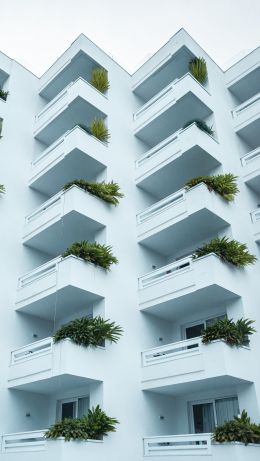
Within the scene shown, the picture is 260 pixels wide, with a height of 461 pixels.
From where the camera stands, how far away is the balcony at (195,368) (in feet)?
46.5

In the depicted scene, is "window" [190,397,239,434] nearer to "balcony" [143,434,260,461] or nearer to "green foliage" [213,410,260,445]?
"balcony" [143,434,260,461]

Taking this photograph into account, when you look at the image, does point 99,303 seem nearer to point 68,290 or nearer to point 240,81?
point 68,290

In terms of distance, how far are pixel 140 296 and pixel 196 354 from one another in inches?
154

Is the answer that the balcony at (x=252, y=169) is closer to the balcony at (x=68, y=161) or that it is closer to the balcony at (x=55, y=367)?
the balcony at (x=68, y=161)

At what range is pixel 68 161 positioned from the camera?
20250 mm

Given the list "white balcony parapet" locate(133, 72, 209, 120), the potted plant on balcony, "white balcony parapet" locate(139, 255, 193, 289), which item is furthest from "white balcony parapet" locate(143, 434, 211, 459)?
"white balcony parapet" locate(133, 72, 209, 120)

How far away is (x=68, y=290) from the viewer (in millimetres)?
16438

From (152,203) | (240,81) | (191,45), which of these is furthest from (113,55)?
(152,203)

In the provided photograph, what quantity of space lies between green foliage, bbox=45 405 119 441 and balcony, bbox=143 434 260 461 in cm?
175

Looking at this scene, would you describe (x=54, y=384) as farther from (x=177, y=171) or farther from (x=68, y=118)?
(x=68, y=118)

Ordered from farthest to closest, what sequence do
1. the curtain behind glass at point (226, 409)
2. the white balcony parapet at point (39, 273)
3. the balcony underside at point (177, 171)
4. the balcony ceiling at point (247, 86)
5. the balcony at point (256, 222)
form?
the balcony ceiling at point (247, 86), the balcony underside at point (177, 171), the balcony at point (256, 222), the white balcony parapet at point (39, 273), the curtain behind glass at point (226, 409)

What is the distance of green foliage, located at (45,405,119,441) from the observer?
1298 cm

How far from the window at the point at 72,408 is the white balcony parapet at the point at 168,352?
273cm

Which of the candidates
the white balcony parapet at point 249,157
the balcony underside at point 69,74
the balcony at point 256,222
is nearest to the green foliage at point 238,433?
the balcony at point 256,222
